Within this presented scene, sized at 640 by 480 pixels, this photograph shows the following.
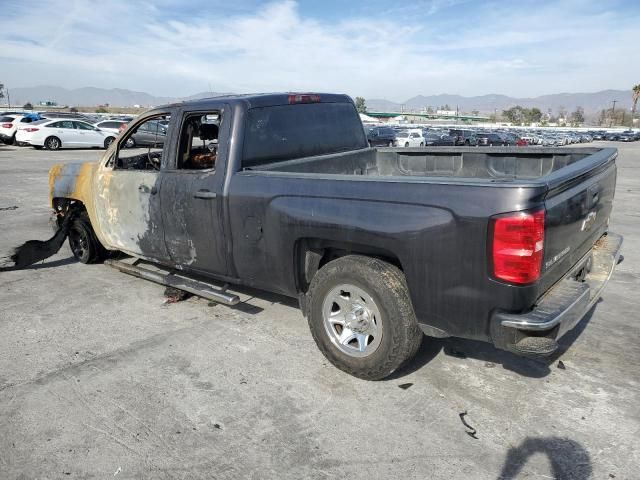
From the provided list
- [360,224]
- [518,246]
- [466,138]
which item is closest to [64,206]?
[360,224]

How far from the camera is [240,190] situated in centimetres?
380

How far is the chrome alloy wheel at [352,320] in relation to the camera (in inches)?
130

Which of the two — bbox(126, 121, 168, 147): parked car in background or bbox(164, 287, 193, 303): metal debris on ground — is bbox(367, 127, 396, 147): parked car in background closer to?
bbox(126, 121, 168, 147): parked car in background

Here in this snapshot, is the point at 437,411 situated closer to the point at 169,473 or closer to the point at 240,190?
the point at 169,473

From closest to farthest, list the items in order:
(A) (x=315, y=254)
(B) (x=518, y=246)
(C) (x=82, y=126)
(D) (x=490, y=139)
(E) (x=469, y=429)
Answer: (B) (x=518, y=246) < (E) (x=469, y=429) < (A) (x=315, y=254) < (C) (x=82, y=126) < (D) (x=490, y=139)

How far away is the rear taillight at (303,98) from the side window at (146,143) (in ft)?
3.69

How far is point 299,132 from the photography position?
4523 millimetres

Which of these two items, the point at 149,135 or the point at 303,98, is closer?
the point at 303,98

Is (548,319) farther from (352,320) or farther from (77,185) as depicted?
(77,185)

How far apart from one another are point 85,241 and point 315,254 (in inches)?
147

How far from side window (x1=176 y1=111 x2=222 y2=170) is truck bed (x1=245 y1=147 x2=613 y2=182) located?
2.25ft

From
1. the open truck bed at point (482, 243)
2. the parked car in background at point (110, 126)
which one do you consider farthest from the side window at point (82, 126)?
the open truck bed at point (482, 243)

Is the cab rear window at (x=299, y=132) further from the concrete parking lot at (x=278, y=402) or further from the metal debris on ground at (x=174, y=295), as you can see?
the metal debris on ground at (x=174, y=295)

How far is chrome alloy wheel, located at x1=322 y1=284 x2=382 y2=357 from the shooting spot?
330 cm
